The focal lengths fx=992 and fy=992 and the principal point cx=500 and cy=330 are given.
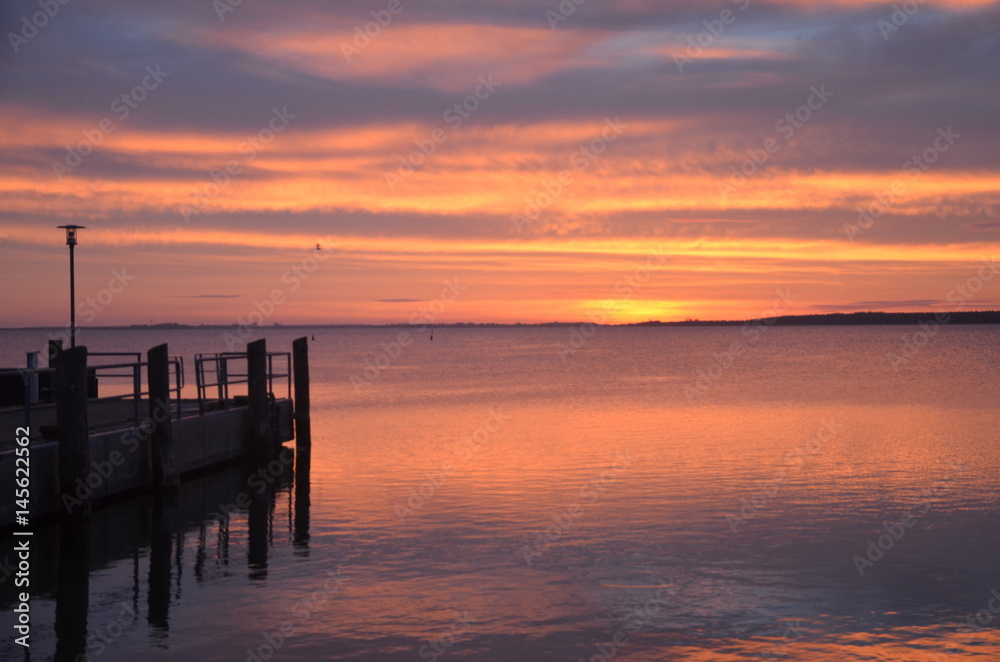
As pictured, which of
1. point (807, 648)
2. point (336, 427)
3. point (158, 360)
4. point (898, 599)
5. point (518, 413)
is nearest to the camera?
point (807, 648)

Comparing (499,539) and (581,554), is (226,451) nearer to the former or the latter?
(499,539)

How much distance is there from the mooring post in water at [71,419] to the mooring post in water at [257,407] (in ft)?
29.8

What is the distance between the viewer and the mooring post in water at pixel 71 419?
15766mm

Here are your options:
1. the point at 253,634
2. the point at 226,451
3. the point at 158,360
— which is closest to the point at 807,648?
the point at 253,634

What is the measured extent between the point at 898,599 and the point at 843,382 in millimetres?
48144

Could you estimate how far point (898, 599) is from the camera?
1258cm

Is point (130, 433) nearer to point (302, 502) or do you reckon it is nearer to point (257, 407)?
point (302, 502)

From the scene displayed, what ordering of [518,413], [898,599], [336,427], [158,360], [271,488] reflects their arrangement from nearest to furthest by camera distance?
[898,599]
[158,360]
[271,488]
[336,427]
[518,413]
